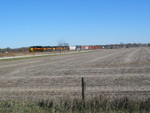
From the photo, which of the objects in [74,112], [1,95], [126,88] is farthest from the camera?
[126,88]

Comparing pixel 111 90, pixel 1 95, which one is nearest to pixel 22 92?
pixel 1 95

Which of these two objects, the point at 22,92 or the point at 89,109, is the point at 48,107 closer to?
the point at 89,109

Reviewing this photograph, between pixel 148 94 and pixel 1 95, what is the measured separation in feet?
24.9

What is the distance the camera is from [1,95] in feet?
44.4

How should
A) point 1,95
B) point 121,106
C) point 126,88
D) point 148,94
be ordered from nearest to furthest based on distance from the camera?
point 121,106 → point 148,94 → point 1,95 → point 126,88

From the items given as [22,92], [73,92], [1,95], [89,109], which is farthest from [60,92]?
[89,109]

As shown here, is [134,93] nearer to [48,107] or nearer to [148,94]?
[148,94]

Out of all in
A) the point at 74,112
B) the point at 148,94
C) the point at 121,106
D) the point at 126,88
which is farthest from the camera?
the point at 126,88

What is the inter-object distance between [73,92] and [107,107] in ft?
16.8

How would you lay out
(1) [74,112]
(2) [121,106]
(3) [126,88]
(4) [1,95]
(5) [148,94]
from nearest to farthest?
(1) [74,112], (2) [121,106], (5) [148,94], (4) [1,95], (3) [126,88]

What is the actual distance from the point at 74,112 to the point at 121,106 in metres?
1.81

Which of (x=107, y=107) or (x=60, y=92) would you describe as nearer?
(x=107, y=107)

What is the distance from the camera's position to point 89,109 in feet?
28.6

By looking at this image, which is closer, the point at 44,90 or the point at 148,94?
the point at 148,94
